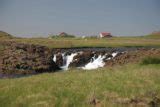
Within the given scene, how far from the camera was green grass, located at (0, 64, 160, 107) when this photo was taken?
A: 21.3 meters

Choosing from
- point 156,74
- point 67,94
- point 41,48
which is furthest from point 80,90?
point 41,48

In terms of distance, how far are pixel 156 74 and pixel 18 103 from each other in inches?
447

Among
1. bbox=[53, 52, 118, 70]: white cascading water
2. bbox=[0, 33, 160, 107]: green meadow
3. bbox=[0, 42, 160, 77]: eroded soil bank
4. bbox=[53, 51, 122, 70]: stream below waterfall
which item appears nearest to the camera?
bbox=[0, 33, 160, 107]: green meadow

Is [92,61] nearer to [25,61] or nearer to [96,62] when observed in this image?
[96,62]

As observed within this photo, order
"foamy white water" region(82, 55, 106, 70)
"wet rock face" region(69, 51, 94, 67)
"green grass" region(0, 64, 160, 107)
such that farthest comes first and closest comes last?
"wet rock face" region(69, 51, 94, 67) < "foamy white water" region(82, 55, 106, 70) < "green grass" region(0, 64, 160, 107)

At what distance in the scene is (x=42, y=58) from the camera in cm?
6412

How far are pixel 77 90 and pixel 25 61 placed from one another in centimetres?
3894

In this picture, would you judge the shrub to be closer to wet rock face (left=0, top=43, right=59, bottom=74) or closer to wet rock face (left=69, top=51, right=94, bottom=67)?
wet rock face (left=0, top=43, right=59, bottom=74)

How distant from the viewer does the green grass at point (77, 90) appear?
2134 cm

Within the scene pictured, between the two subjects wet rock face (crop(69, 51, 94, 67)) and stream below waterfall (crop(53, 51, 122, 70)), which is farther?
wet rock face (crop(69, 51, 94, 67))

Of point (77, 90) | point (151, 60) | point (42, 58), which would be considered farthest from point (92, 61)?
point (77, 90)

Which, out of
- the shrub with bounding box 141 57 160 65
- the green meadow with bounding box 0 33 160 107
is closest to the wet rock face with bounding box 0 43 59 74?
the shrub with bounding box 141 57 160 65

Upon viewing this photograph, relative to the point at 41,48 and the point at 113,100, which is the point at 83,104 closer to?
the point at 113,100

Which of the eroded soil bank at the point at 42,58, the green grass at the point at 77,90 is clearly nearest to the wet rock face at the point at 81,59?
the eroded soil bank at the point at 42,58
